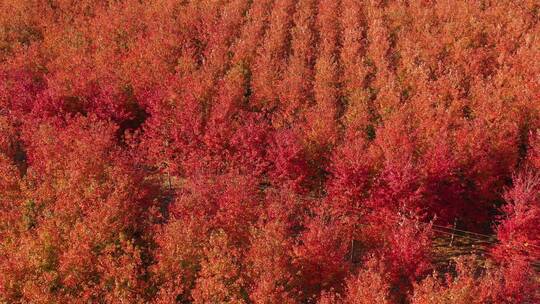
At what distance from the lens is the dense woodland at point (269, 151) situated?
2691 cm

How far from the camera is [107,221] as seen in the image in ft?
93.6

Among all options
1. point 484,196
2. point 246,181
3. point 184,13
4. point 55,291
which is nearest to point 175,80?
point 184,13

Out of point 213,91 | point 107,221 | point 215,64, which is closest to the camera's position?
point 107,221

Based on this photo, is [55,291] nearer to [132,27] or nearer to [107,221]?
[107,221]

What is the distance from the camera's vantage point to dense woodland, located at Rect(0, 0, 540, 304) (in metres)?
26.9

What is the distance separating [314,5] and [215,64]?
17.4 m

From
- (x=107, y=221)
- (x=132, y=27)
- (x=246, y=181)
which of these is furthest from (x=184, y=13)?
(x=107, y=221)

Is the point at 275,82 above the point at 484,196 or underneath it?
above

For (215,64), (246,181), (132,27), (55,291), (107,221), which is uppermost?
(132,27)

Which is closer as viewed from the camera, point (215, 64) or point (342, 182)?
point (342, 182)

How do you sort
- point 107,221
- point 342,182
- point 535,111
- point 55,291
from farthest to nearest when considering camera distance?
1. point 535,111
2. point 342,182
3. point 107,221
4. point 55,291

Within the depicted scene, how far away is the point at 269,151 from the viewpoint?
38.7 meters

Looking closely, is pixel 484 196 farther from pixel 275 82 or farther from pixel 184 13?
pixel 184 13

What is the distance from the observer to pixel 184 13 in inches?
2355
